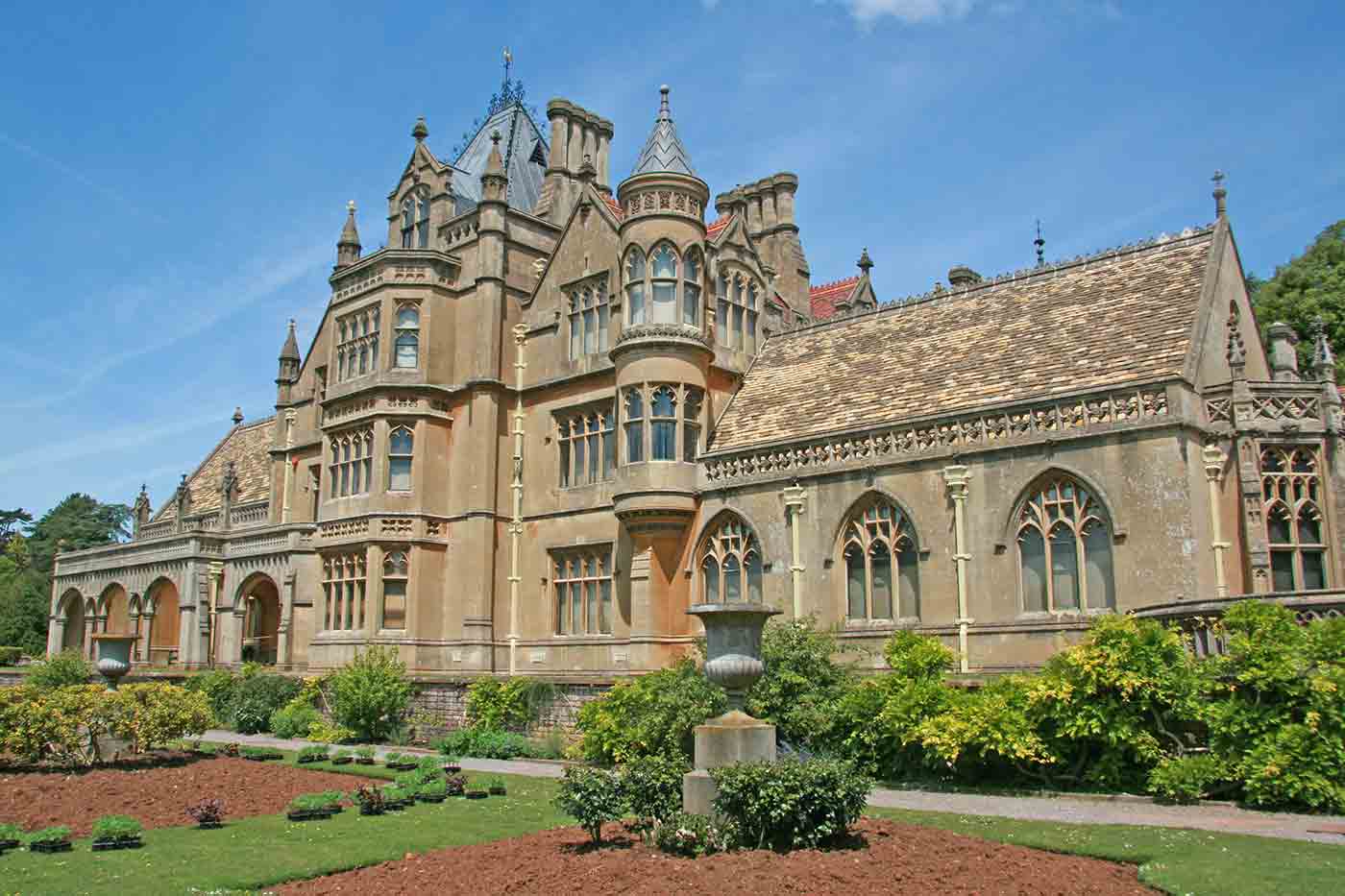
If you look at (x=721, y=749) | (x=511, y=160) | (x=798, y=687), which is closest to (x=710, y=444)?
(x=798, y=687)

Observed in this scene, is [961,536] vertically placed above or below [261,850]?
above

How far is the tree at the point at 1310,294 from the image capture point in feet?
118

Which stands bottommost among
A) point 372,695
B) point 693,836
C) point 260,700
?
point 693,836

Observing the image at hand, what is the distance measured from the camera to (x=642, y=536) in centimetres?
2827

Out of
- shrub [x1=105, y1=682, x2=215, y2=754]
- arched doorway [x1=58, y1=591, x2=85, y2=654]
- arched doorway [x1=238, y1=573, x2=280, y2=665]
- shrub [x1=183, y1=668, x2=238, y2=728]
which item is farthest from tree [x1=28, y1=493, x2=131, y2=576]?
shrub [x1=105, y1=682, x2=215, y2=754]

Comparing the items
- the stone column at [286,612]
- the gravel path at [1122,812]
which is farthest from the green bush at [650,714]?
the stone column at [286,612]

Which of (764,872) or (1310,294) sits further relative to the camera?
(1310,294)

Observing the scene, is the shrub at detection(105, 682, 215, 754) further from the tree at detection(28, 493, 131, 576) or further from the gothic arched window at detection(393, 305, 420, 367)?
the tree at detection(28, 493, 131, 576)

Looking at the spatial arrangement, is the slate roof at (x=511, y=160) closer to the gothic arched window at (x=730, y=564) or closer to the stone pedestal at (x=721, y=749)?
the gothic arched window at (x=730, y=564)

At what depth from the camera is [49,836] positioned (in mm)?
13289

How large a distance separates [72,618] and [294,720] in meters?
26.3

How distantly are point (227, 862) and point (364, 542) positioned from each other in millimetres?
20365

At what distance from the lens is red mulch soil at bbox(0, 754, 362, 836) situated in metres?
16.1

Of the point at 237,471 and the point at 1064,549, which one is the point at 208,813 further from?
the point at 237,471
